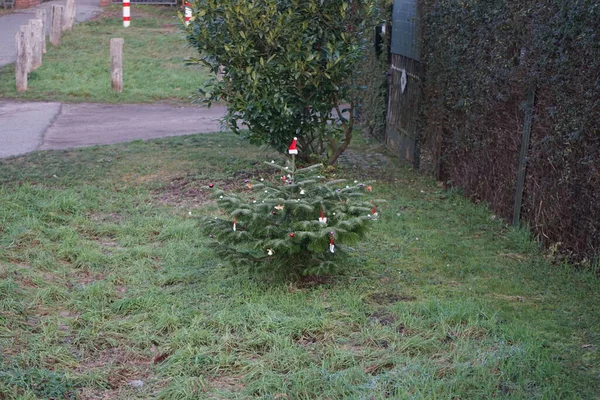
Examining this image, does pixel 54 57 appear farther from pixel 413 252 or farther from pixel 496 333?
pixel 496 333

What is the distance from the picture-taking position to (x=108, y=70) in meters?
19.2

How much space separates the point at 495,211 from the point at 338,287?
2645mm

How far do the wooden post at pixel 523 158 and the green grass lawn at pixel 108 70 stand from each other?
6634mm

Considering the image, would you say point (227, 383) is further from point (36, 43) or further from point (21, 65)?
point (36, 43)

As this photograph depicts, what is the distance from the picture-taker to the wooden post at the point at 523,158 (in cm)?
701

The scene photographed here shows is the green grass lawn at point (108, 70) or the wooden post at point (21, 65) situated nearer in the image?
the wooden post at point (21, 65)

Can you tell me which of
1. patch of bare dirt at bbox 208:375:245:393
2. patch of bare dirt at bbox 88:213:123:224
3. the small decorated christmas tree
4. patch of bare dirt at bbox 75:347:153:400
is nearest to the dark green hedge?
the small decorated christmas tree

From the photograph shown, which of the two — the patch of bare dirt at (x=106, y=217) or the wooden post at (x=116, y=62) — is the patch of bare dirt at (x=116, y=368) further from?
the wooden post at (x=116, y=62)

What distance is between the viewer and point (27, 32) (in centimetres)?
1700

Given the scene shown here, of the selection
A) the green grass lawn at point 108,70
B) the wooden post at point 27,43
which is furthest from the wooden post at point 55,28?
the wooden post at point 27,43

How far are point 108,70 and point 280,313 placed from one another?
15.0 metres

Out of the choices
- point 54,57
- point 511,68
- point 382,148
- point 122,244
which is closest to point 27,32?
point 54,57

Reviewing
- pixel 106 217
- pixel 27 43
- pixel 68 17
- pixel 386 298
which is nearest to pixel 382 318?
pixel 386 298

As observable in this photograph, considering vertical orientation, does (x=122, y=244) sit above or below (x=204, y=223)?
below
